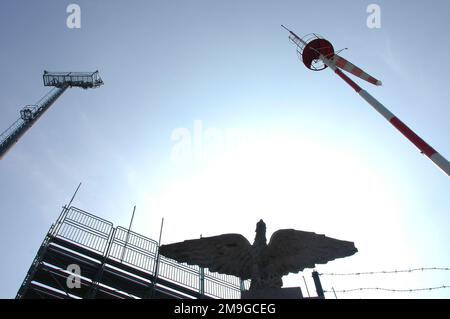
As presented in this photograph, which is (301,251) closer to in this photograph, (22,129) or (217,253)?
(217,253)

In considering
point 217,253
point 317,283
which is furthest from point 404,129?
point 217,253

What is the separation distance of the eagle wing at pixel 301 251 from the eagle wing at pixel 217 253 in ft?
1.60

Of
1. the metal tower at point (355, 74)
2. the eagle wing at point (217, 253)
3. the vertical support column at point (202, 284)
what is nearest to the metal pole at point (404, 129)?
the metal tower at point (355, 74)

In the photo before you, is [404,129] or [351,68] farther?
[351,68]

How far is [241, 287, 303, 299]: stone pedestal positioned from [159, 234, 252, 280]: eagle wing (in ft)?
2.37

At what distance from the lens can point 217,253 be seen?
6469 mm

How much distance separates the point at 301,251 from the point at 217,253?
1.82 m

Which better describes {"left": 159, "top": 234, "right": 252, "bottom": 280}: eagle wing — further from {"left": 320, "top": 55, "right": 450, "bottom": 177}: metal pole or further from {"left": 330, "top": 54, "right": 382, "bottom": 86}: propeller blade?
{"left": 330, "top": 54, "right": 382, "bottom": 86}: propeller blade

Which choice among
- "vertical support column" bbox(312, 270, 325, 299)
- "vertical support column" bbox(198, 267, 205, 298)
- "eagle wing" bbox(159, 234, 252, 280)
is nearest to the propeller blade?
"vertical support column" bbox(312, 270, 325, 299)

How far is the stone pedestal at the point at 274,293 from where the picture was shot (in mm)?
5574
